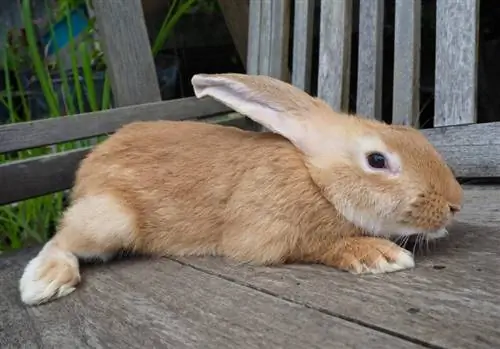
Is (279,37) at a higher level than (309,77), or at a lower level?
higher

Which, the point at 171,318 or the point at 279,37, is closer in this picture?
the point at 171,318

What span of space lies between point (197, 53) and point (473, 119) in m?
1.82

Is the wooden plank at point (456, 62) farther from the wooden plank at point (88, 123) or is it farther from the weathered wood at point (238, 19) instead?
the weathered wood at point (238, 19)

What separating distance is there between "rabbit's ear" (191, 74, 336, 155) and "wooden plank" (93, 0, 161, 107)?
886 millimetres

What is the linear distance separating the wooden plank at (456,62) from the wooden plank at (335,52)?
18.1 inches

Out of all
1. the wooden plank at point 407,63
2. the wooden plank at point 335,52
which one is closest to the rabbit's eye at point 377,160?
the wooden plank at point 407,63

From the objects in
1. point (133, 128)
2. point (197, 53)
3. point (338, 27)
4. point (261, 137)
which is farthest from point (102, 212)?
point (197, 53)

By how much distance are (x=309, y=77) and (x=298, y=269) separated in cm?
136

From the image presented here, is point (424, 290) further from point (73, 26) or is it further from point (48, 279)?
point (73, 26)

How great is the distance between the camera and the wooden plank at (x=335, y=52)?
2447 millimetres

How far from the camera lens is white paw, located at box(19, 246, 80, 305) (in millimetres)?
1393

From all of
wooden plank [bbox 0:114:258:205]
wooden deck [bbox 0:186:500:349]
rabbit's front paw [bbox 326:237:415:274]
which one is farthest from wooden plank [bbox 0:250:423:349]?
wooden plank [bbox 0:114:258:205]

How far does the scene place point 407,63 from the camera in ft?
7.13

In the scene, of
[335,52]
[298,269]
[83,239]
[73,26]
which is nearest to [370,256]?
[298,269]
